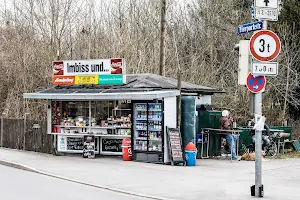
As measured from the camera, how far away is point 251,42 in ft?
39.0

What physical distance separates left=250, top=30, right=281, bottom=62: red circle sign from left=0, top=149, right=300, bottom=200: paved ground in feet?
10.4

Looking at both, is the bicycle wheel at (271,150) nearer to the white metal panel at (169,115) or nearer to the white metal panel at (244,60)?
the white metal panel at (169,115)

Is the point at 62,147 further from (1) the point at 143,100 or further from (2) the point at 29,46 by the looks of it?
(2) the point at 29,46

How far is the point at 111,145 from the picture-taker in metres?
22.1

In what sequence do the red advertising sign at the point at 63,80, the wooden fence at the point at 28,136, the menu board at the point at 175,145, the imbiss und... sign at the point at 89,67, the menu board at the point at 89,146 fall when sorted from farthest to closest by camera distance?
the wooden fence at the point at 28,136, the red advertising sign at the point at 63,80, the menu board at the point at 89,146, the imbiss und... sign at the point at 89,67, the menu board at the point at 175,145

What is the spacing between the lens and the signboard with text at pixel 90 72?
70.2 feet

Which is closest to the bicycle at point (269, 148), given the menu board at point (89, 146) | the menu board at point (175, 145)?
the menu board at point (175, 145)

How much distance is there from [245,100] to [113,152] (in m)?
11.1

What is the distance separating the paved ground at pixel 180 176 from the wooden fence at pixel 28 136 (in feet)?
4.71

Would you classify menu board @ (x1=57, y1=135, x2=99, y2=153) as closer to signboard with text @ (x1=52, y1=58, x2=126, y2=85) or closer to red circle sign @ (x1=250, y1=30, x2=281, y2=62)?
signboard with text @ (x1=52, y1=58, x2=126, y2=85)

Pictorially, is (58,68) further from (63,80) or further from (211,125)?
(211,125)

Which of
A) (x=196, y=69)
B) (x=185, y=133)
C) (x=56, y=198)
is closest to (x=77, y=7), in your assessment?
(x=196, y=69)

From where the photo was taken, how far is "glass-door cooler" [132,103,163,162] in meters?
20.1

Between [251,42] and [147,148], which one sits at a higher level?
[251,42]
